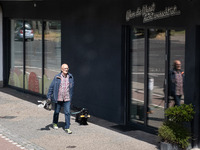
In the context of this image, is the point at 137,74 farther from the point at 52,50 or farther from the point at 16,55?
the point at 16,55

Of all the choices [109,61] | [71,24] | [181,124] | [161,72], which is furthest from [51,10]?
[181,124]

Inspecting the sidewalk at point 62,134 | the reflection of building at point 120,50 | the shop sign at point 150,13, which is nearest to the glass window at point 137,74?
the reflection of building at point 120,50

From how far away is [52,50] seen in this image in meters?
17.0

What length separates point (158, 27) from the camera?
1165 centimetres

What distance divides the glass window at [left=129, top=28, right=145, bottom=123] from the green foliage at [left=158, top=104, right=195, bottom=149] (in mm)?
2310

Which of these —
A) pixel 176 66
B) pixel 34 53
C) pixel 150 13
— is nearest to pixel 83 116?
pixel 176 66

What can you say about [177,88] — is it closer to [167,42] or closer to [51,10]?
[167,42]

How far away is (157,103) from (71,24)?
4.76 meters

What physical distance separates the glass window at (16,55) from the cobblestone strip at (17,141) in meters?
7.15

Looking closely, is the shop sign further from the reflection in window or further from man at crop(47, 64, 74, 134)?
the reflection in window

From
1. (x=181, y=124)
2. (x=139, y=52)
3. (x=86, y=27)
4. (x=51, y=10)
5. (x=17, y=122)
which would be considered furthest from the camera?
(x=51, y=10)

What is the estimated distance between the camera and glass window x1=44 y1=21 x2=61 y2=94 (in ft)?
54.3

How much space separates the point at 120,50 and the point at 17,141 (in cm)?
382

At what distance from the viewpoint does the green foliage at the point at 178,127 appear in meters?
10.1
